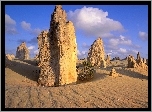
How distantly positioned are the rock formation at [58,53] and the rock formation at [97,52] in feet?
54.9

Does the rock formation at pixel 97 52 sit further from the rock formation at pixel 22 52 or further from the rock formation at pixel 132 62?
the rock formation at pixel 22 52

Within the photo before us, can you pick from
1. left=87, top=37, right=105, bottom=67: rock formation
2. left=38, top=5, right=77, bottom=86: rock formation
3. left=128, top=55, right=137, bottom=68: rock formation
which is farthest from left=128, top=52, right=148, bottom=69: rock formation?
left=38, top=5, right=77, bottom=86: rock formation

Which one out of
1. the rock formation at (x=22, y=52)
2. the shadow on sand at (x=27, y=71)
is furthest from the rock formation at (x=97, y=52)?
the rock formation at (x=22, y=52)

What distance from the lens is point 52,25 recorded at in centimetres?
1920

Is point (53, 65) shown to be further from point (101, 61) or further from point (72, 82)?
point (101, 61)

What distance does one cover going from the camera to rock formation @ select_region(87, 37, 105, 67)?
116 ft

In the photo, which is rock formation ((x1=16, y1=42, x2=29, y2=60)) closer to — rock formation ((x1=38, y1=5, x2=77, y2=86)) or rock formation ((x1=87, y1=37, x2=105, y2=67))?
rock formation ((x1=87, y1=37, x2=105, y2=67))

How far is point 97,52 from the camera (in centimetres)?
3575

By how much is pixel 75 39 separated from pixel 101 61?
1662 centimetres

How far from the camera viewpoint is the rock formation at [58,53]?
18062 mm

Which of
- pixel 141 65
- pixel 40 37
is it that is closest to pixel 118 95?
pixel 40 37

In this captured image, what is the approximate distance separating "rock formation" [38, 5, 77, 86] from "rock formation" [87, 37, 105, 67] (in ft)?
54.9

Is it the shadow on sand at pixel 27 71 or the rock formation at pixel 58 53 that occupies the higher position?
the rock formation at pixel 58 53

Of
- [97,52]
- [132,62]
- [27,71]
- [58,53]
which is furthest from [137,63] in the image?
[27,71]
